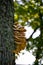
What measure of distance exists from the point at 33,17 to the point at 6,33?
1.70 m

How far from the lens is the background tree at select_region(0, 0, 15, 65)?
1.37 metres

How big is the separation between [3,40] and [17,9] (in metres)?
1.52

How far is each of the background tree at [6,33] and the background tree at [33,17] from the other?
1.33 metres

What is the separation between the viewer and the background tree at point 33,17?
→ 2832mm

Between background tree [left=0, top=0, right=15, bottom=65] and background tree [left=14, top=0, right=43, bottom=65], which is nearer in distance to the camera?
background tree [left=0, top=0, right=15, bottom=65]

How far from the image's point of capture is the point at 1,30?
1384mm

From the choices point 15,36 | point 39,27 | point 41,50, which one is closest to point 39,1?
point 39,27

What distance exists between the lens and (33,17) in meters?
3.06

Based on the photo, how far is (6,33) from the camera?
1414mm

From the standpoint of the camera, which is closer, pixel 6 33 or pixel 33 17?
pixel 6 33

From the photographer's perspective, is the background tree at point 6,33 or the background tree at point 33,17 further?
the background tree at point 33,17

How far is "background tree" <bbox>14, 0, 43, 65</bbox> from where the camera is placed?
111 inches

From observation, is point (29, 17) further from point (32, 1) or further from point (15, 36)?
point (15, 36)

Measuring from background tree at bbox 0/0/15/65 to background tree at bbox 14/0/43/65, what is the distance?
4.36ft
